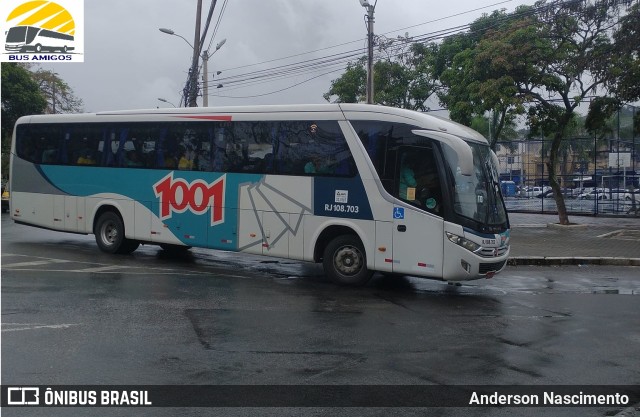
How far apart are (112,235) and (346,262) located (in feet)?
21.2

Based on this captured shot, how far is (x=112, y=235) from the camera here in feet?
52.8

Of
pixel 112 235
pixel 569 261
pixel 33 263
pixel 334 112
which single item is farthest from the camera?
pixel 569 261

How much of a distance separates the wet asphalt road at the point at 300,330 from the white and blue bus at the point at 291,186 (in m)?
0.77

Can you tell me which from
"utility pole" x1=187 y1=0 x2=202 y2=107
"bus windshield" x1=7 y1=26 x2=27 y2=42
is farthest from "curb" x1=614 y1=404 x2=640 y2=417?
"utility pole" x1=187 y1=0 x2=202 y2=107

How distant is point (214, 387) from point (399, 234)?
6100 mm

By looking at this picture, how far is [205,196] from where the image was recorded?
14211 mm

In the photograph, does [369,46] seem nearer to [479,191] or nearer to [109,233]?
[109,233]

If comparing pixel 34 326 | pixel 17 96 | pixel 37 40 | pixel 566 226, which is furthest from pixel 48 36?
pixel 17 96

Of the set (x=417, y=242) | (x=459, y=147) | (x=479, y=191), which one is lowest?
(x=417, y=242)

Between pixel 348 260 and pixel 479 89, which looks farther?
pixel 479 89

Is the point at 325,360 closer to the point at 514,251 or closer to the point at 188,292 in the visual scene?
the point at 188,292

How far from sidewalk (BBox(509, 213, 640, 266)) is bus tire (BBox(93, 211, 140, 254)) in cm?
895

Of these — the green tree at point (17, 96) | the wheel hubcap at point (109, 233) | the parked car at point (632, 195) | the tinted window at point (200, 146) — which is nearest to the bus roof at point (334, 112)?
the tinted window at point (200, 146)
